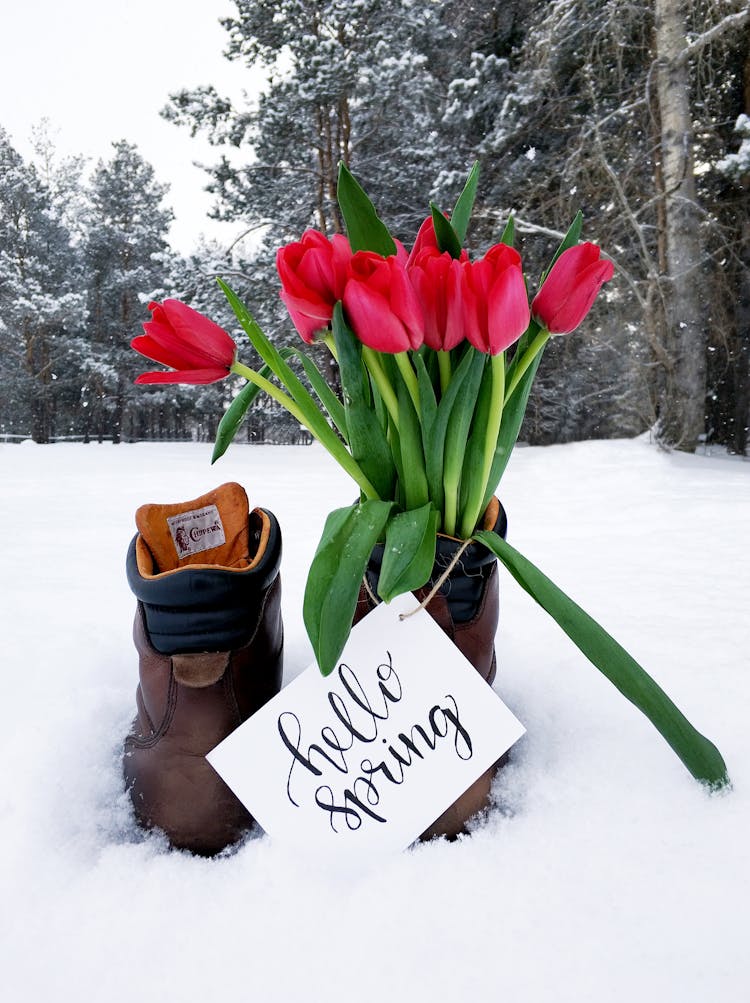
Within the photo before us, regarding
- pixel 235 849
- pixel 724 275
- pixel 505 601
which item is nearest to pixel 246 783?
pixel 235 849

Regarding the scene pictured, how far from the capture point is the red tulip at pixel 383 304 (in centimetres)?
26

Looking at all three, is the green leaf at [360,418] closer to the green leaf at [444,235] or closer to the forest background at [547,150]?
the green leaf at [444,235]

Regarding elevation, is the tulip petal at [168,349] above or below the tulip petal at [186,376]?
above

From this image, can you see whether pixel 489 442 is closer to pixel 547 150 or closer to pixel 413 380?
pixel 413 380

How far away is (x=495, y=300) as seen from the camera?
10.5 inches

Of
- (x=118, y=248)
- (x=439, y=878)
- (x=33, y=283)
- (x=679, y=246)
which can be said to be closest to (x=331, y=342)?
(x=439, y=878)

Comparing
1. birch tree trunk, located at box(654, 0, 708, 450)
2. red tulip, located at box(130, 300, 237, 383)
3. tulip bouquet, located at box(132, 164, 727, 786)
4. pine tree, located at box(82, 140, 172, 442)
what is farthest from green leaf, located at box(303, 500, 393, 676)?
pine tree, located at box(82, 140, 172, 442)

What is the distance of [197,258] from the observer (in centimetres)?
477

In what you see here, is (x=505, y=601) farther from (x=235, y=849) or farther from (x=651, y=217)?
(x=651, y=217)

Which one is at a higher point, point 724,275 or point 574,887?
point 724,275

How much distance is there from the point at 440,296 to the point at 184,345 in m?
0.13

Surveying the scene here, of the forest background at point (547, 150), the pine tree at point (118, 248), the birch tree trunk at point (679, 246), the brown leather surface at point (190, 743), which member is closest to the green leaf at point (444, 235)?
the brown leather surface at point (190, 743)

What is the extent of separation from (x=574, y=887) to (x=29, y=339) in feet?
34.3

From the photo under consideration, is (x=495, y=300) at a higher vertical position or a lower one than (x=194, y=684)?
higher
